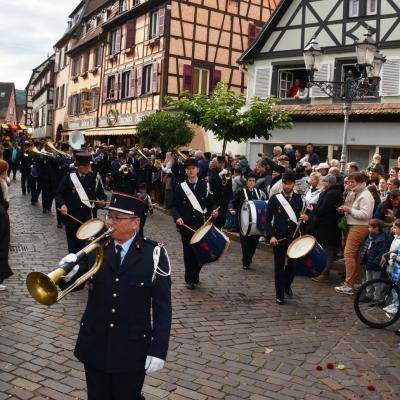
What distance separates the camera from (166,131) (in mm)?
21578

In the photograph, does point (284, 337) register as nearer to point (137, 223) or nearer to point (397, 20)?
point (137, 223)

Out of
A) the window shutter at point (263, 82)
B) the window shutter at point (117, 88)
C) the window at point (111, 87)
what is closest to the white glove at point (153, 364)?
the window shutter at point (263, 82)

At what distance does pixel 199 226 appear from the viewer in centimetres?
873

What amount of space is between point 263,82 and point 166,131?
4.69 meters

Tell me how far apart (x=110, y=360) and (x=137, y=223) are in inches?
33.5

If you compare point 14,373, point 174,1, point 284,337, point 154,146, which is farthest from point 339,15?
point 14,373

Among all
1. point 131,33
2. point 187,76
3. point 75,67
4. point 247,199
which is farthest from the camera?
point 75,67

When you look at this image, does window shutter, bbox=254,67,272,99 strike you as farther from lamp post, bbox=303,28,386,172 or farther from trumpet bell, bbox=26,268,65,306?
trumpet bell, bbox=26,268,65,306

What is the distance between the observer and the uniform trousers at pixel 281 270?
8055 millimetres

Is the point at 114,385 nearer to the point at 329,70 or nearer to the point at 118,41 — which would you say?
the point at 329,70

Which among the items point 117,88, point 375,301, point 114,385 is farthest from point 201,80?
point 114,385

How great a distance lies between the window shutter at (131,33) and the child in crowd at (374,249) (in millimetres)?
25698

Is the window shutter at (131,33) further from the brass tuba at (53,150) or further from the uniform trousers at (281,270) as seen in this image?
the uniform trousers at (281,270)

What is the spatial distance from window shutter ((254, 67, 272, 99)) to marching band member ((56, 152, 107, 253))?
15293 millimetres
